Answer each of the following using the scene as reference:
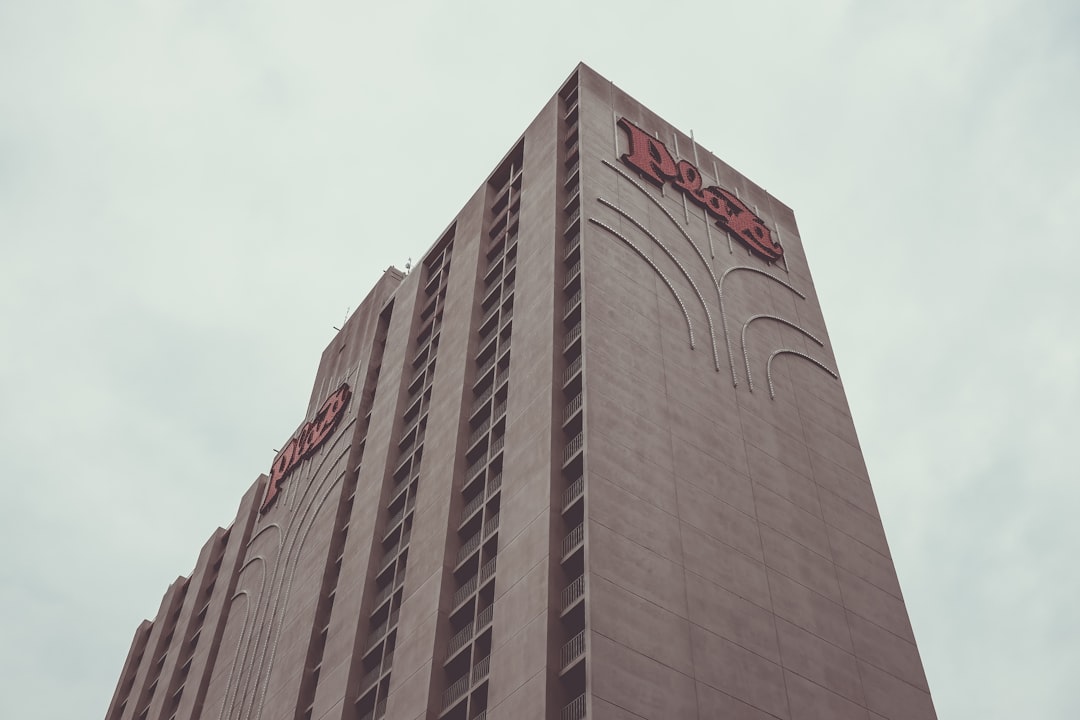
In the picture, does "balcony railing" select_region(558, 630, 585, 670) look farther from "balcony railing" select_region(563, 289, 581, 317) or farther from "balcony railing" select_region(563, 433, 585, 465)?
"balcony railing" select_region(563, 289, 581, 317)

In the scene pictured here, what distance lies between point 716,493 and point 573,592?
35.8 ft

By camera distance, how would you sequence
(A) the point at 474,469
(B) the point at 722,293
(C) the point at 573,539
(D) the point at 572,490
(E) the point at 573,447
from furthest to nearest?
1. (B) the point at 722,293
2. (A) the point at 474,469
3. (E) the point at 573,447
4. (D) the point at 572,490
5. (C) the point at 573,539

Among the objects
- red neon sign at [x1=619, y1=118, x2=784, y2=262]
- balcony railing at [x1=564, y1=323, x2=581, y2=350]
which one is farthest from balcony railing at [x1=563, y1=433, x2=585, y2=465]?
red neon sign at [x1=619, y1=118, x2=784, y2=262]

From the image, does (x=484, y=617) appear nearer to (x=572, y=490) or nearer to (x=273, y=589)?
(x=572, y=490)

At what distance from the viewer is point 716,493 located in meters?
53.8

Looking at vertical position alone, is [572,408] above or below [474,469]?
below

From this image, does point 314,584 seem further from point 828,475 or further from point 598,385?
point 828,475

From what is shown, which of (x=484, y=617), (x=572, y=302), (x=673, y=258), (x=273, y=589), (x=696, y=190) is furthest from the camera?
(x=273, y=589)

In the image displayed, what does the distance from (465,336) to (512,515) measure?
21094mm

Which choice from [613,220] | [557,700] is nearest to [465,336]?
[613,220]

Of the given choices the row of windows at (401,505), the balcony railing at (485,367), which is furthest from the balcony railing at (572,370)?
the row of windows at (401,505)

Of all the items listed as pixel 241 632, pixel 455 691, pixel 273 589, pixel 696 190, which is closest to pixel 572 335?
pixel 455 691

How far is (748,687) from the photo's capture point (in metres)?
45.7

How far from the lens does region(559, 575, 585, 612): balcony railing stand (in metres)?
45.8
